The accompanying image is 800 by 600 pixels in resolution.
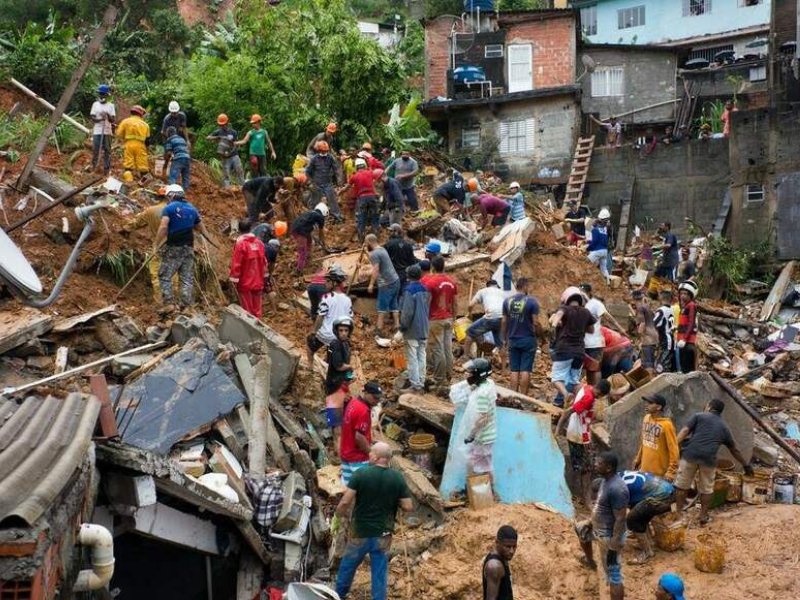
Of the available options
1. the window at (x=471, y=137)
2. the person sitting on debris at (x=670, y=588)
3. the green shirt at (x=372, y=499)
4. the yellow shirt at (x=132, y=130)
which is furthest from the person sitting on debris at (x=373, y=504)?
the window at (x=471, y=137)

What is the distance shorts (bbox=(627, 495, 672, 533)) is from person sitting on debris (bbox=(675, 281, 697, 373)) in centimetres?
454

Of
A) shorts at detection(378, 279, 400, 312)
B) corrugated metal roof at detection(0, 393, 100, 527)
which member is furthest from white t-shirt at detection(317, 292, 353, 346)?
corrugated metal roof at detection(0, 393, 100, 527)

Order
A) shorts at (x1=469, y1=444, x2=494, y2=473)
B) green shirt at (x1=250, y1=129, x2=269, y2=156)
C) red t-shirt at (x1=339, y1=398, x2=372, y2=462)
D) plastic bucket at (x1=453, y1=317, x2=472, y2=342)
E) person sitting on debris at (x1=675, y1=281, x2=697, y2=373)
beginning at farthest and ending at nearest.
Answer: green shirt at (x1=250, y1=129, x2=269, y2=156), plastic bucket at (x1=453, y1=317, x2=472, y2=342), person sitting on debris at (x1=675, y1=281, x2=697, y2=373), shorts at (x1=469, y1=444, x2=494, y2=473), red t-shirt at (x1=339, y1=398, x2=372, y2=462)

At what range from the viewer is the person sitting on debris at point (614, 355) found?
39.5ft

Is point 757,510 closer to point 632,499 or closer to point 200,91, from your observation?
point 632,499

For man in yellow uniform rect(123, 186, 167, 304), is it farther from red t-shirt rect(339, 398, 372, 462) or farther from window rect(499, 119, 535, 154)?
window rect(499, 119, 535, 154)

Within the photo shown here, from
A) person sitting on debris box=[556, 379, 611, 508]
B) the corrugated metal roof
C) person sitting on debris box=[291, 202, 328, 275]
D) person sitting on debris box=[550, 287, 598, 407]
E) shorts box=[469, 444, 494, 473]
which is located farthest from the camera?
person sitting on debris box=[291, 202, 328, 275]

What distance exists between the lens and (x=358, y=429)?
8.48 meters

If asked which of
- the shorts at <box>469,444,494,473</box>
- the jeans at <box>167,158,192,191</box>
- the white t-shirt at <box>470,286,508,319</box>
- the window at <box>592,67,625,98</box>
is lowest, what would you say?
the shorts at <box>469,444,494,473</box>

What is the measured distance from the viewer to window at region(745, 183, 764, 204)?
78.4 ft

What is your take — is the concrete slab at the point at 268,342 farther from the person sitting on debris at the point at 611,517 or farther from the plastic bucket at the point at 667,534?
the plastic bucket at the point at 667,534

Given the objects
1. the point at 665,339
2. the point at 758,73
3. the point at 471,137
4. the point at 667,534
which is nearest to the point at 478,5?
the point at 471,137

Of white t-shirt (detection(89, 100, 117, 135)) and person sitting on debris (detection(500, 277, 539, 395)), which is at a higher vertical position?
white t-shirt (detection(89, 100, 117, 135))

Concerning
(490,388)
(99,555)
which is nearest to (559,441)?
(490,388)
